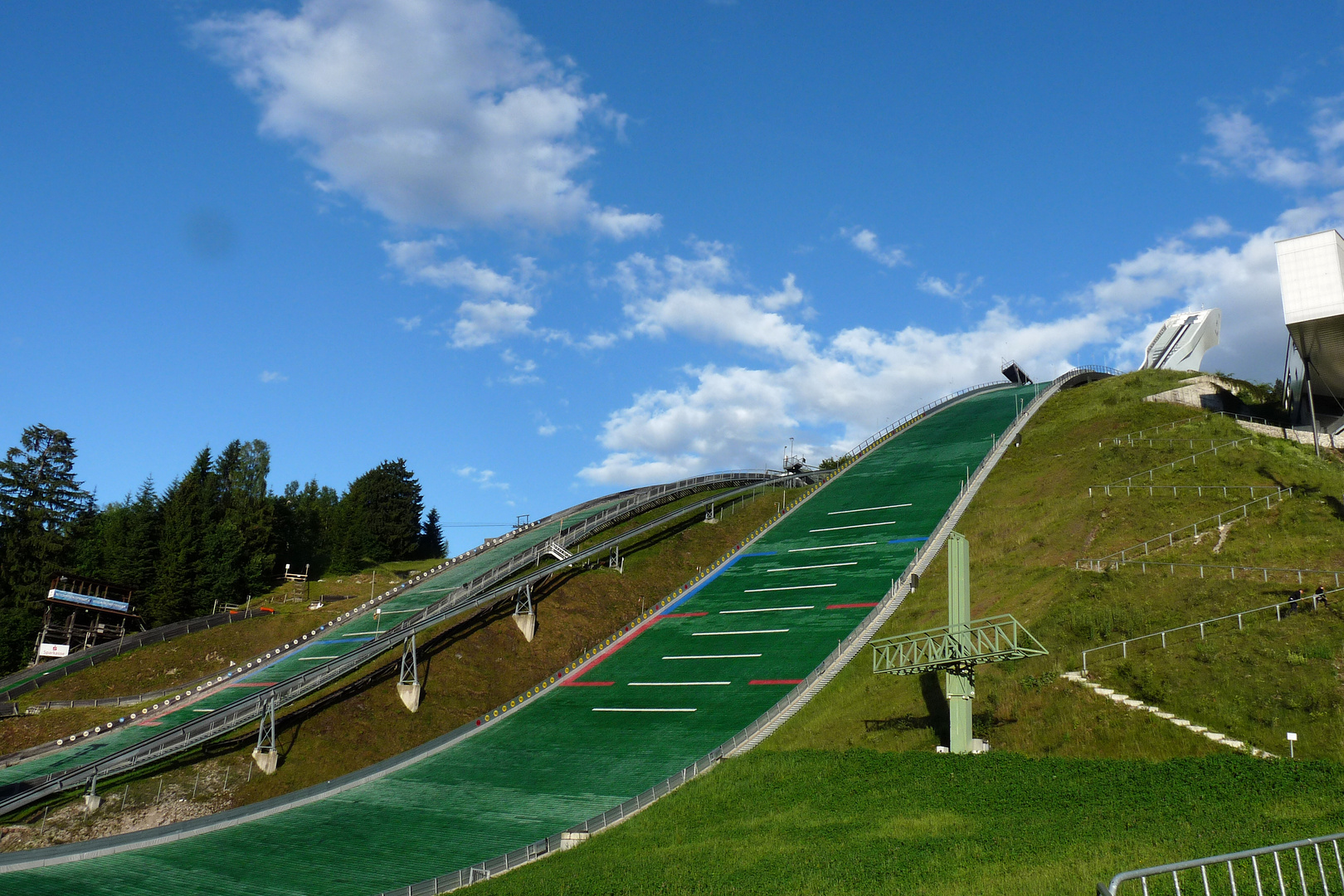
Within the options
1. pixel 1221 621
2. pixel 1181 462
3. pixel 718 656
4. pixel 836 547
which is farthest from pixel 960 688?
pixel 1181 462

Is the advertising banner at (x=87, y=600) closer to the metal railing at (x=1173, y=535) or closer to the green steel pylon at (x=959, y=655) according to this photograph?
the green steel pylon at (x=959, y=655)

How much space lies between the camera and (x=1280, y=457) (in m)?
50.6

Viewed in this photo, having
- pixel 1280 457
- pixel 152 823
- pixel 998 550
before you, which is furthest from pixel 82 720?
pixel 1280 457

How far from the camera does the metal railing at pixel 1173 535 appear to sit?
141ft

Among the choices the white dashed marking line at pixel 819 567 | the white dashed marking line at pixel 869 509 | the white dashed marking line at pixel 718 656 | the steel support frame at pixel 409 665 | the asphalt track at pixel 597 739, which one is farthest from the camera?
the white dashed marking line at pixel 869 509

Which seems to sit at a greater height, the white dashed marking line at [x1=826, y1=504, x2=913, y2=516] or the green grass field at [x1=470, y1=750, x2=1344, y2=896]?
the white dashed marking line at [x1=826, y1=504, x2=913, y2=516]

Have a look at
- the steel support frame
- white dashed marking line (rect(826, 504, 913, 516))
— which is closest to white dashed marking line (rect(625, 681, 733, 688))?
the steel support frame

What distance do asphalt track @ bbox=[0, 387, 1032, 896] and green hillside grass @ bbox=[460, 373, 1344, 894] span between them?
3.68 meters

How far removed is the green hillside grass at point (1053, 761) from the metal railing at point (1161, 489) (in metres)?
1.51

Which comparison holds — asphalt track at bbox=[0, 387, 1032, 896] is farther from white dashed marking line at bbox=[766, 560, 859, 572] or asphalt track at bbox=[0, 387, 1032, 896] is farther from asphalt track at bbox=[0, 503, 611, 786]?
asphalt track at bbox=[0, 503, 611, 786]

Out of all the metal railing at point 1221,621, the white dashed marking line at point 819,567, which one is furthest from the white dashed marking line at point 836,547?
the metal railing at point 1221,621

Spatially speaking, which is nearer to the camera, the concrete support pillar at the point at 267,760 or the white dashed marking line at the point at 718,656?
the concrete support pillar at the point at 267,760

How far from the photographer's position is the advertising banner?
5662cm

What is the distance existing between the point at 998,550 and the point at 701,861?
31314 mm
